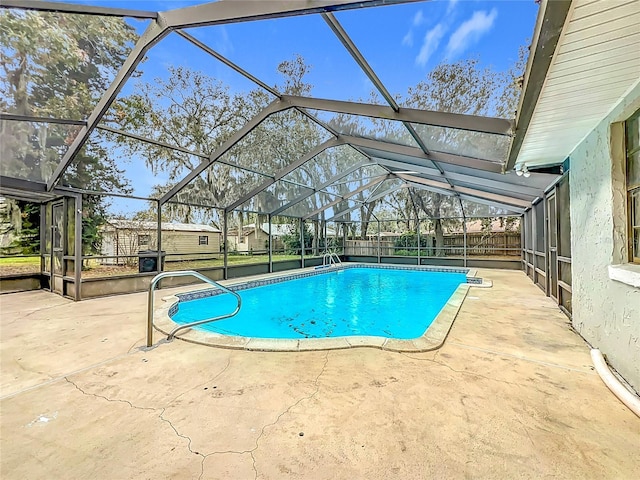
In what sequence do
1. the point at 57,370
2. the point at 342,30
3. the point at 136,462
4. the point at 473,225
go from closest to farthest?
the point at 136,462
the point at 57,370
the point at 342,30
the point at 473,225

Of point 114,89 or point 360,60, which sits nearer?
point 360,60

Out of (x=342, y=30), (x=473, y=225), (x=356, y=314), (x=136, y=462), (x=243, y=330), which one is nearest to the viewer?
(x=136, y=462)

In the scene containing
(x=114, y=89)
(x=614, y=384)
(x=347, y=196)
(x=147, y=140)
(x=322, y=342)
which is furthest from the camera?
(x=347, y=196)

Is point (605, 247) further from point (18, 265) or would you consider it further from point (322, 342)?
point (18, 265)

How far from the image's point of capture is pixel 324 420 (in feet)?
5.98

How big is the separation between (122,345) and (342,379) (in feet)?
8.45

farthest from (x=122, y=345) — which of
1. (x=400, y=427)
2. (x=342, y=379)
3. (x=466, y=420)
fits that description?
(x=466, y=420)

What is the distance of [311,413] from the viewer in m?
1.90

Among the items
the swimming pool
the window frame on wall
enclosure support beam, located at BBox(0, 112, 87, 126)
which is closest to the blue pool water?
the swimming pool

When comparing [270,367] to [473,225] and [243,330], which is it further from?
[473,225]

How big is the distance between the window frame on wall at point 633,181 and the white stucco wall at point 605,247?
37 millimetres

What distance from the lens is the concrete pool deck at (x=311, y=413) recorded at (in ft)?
4.80

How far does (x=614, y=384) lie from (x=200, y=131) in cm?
687

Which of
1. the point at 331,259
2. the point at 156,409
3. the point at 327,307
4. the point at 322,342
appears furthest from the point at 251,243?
the point at 156,409
